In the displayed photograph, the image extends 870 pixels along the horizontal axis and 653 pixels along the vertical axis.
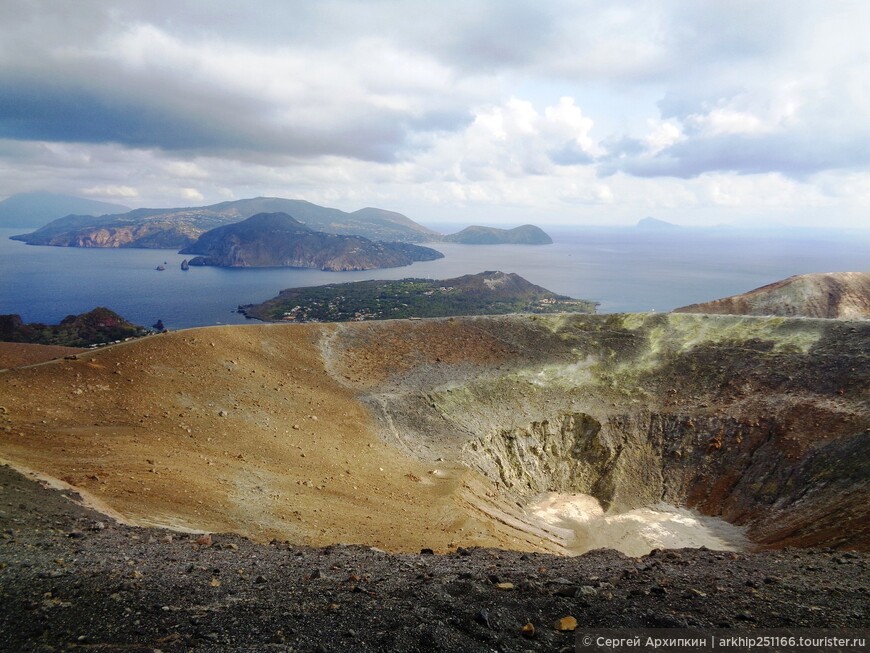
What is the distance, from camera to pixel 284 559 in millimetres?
13641

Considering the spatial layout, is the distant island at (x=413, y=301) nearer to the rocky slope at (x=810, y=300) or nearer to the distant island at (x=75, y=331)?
the distant island at (x=75, y=331)

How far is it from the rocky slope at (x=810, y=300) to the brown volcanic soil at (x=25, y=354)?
78.9 metres

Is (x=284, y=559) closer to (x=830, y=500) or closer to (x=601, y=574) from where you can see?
(x=601, y=574)

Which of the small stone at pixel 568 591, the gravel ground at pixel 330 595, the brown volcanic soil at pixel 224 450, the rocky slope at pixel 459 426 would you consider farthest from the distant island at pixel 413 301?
the small stone at pixel 568 591

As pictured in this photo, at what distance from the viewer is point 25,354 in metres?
38.0

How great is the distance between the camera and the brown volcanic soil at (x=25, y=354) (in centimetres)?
3553

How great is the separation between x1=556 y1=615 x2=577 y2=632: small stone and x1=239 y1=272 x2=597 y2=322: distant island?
319 ft

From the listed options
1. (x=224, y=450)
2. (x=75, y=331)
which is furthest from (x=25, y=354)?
(x=75, y=331)

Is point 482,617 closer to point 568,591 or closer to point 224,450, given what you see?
point 568,591

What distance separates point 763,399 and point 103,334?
8258cm

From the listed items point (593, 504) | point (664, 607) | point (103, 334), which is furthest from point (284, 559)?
point (103, 334)

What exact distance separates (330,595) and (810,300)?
85.5m

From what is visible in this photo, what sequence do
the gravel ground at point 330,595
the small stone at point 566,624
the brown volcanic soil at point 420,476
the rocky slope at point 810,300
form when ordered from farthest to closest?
the rocky slope at point 810,300
the brown volcanic soil at point 420,476
the small stone at point 566,624
the gravel ground at point 330,595

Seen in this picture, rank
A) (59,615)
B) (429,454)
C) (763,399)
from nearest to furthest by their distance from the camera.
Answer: (59,615) → (429,454) → (763,399)
